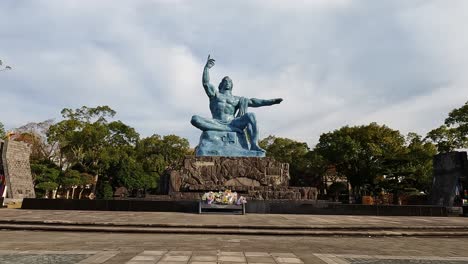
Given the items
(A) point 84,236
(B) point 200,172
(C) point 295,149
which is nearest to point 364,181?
(C) point 295,149

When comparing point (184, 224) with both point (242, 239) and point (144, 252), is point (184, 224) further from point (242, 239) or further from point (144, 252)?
point (144, 252)

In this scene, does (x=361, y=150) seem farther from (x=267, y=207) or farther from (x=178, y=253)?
(x=178, y=253)

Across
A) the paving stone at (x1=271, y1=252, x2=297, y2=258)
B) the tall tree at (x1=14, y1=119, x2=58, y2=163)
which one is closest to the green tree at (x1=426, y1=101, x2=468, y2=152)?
the paving stone at (x1=271, y1=252, x2=297, y2=258)

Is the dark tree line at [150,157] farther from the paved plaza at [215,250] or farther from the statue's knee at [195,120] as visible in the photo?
the paved plaza at [215,250]

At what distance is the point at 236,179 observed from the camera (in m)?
21.2

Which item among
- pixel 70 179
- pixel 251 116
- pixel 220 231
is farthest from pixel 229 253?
pixel 70 179

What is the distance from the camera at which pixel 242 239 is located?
9102 millimetres

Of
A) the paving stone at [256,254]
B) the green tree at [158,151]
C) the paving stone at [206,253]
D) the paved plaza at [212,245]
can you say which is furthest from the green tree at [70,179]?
the paving stone at [256,254]

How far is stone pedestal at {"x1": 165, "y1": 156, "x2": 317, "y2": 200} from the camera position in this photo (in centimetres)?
2072

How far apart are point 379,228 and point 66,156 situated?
4274cm

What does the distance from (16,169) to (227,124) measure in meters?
19.1

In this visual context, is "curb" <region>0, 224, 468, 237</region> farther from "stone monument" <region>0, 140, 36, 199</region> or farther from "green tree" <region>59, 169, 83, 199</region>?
"green tree" <region>59, 169, 83, 199</region>

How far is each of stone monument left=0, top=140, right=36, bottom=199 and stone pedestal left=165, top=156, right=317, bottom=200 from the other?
50.3 ft

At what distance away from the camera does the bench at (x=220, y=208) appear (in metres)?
15.1
